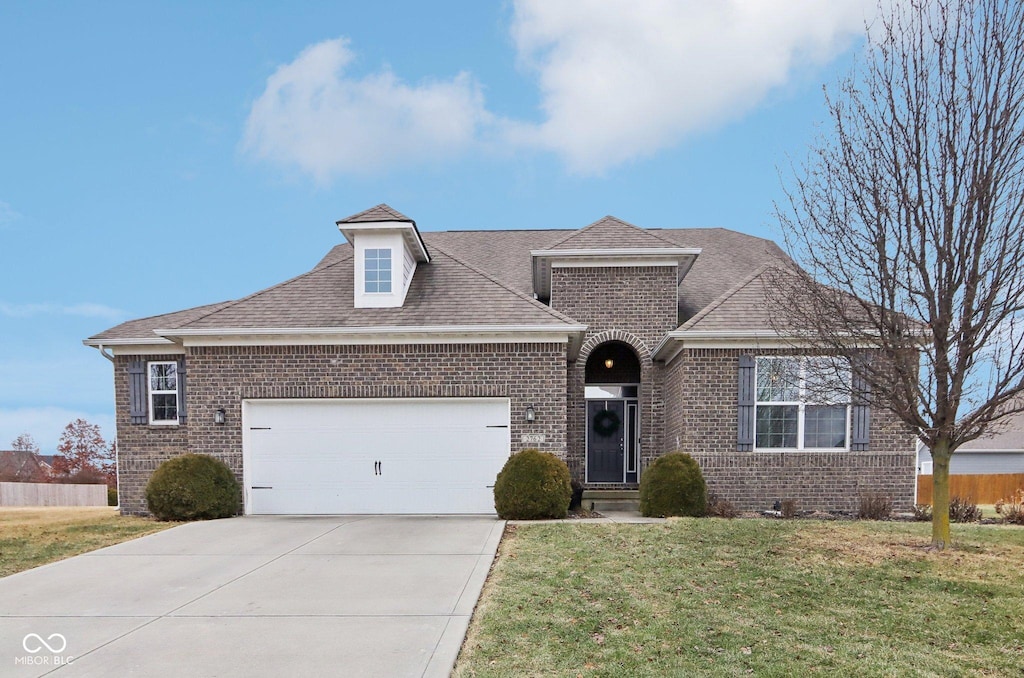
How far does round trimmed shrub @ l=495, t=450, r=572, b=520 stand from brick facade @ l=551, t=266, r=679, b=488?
3.40 metres

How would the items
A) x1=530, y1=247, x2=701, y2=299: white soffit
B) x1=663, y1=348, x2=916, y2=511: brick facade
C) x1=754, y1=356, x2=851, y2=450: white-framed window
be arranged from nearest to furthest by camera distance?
x1=663, y1=348, x2=916, y2=511: brick facade
x1=754, y1=356, x2=851, y2=450: white-framed window
x1=530, y1=247, x2=701, y2=299: white soffit

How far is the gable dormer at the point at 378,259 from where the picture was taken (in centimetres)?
1238

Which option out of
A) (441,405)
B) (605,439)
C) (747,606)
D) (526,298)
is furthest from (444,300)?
(747,606)

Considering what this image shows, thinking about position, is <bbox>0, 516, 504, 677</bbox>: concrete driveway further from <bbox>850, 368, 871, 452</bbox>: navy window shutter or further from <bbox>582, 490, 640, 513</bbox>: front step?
<bbox>850, 368, 871, 452</bbox>: navy window shutter

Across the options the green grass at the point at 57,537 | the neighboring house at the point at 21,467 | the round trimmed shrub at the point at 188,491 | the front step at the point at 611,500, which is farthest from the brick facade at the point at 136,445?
the neighboring house at the point at 21,467

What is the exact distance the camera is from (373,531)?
9.72 m

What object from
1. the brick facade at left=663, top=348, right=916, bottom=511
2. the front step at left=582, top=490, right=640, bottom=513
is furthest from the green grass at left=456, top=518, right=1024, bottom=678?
the front step at left=582, top=490, right=640, bottom=513

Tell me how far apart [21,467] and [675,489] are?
4377 cm

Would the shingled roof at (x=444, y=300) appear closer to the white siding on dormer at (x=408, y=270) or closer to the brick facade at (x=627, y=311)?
the white siding on dormer at (x=408, y=270)

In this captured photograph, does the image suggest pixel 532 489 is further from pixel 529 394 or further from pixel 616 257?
pixel 616 257

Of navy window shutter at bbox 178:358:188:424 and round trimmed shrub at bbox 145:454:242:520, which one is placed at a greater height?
navy window shutter at bbox 178:358:188:424

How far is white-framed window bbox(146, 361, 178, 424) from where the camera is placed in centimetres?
1416

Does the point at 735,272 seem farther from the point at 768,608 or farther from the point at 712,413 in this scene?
the point at 768,608

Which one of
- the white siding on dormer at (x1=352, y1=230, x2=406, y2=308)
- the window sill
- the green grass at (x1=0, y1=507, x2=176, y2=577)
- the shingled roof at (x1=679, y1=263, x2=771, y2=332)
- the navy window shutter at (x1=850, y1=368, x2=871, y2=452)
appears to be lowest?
the green grass at (x1=0, y1=507, x2=176, y2=577)
